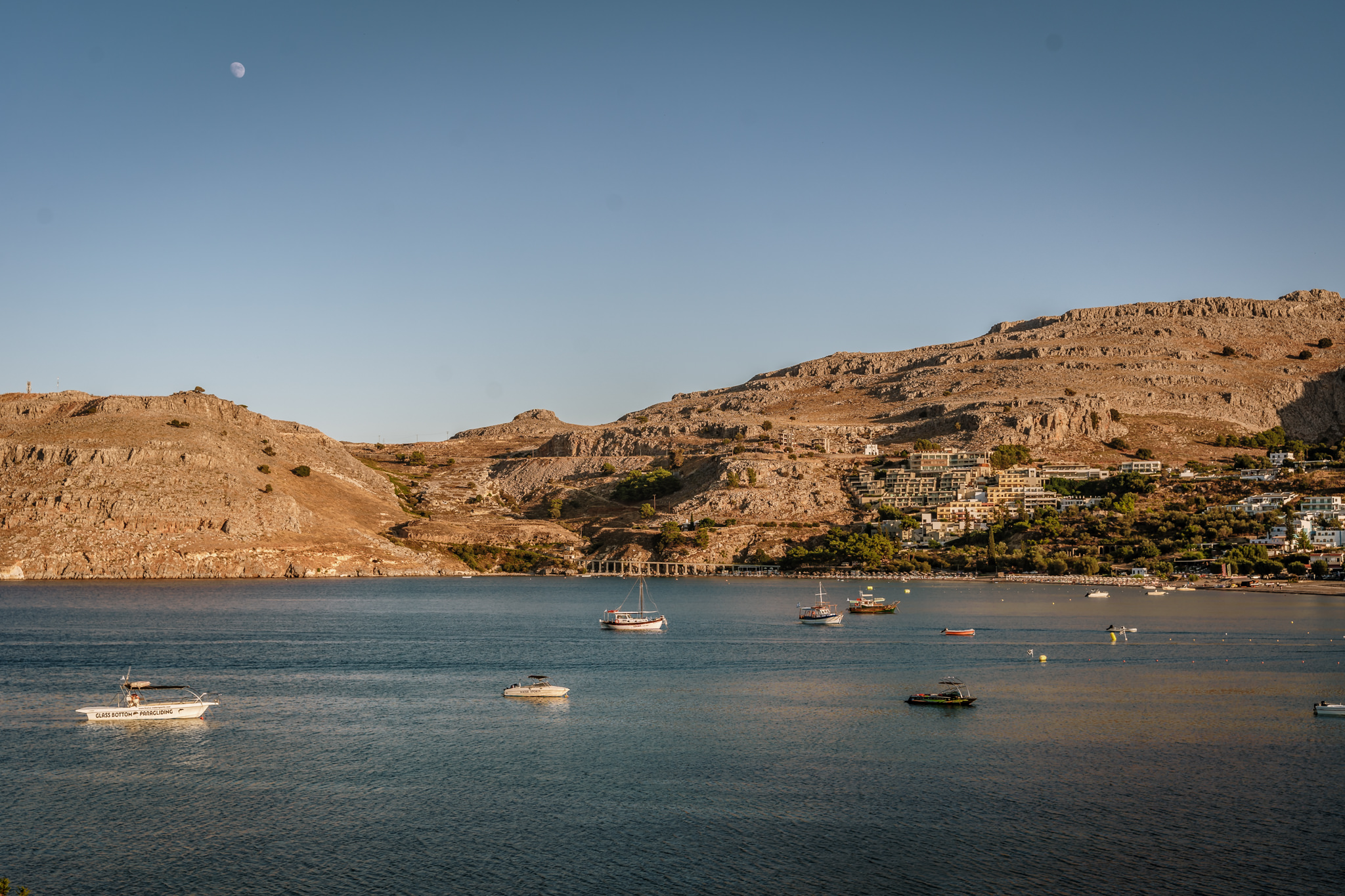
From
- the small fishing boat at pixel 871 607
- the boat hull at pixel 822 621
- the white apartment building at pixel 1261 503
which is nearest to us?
the boat hull at pixel 822 621

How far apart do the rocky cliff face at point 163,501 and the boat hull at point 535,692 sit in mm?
96941

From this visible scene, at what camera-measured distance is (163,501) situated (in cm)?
13738

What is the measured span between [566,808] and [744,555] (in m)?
145

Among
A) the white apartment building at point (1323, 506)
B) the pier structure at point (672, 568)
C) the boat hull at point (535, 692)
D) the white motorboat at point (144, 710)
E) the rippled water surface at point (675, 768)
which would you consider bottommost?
the rippled water surface at point (675, 768)

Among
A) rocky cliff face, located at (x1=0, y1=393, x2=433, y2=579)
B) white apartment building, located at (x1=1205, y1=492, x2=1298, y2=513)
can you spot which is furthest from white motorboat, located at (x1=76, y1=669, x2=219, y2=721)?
white apartment building, located at (x1=1205, y1=492, x2=1298, y2=513)

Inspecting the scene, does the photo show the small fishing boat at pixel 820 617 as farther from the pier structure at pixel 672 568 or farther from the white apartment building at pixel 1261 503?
the white apartment building at pixel 1261 503

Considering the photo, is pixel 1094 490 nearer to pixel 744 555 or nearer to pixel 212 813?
pixel 744 555

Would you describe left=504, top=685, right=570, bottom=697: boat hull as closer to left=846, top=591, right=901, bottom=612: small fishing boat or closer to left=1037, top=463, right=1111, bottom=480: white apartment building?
left=846, top=591, right=901, bottom=612: small fishing boat

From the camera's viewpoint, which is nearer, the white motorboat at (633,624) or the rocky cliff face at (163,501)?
the white motorboat at (633,624)

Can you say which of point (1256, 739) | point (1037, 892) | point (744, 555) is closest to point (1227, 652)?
point (1256, 739)

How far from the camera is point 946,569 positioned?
16412cm

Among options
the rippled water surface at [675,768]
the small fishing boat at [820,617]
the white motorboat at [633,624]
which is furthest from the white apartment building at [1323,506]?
the white motorboat at [633,624]

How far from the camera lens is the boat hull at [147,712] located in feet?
157

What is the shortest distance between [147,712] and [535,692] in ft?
56.7
